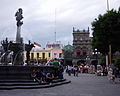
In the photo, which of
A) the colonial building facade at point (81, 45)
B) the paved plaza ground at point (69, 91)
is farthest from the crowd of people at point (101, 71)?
the colonial building facade at point (81, 45)

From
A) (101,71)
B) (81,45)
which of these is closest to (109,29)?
(101,71)

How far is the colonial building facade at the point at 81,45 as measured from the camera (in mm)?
87562

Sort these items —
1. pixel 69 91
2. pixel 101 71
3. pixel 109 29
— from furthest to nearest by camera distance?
pixel 109 29 → pixel 101 71 → pixel 69 91

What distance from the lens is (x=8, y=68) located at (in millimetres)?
16578

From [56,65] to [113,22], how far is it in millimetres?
19160

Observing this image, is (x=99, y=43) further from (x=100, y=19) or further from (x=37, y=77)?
(x=37, y=77)

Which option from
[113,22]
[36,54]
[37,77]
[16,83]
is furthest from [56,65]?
[36,54]

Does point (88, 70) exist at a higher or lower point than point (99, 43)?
lower

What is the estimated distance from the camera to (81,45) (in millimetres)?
88188

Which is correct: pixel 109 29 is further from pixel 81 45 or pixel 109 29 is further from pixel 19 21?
pixel 81 45

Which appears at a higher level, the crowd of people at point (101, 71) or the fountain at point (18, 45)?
the fountain at point (18, 45)

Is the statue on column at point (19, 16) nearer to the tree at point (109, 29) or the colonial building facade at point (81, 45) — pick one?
the tree at point (109, 29)

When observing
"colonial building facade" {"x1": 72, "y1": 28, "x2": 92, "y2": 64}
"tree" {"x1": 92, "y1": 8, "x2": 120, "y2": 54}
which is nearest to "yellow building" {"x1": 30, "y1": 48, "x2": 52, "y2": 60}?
"colonial building facade" {"x1": 72, "y1": 28, "x2": 92, "y2": 64}

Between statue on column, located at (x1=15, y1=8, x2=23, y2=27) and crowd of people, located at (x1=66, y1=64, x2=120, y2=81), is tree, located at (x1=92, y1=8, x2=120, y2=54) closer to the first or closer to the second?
crowd of people, located at (x1=66, y1=64, x2=120, y2=81)
